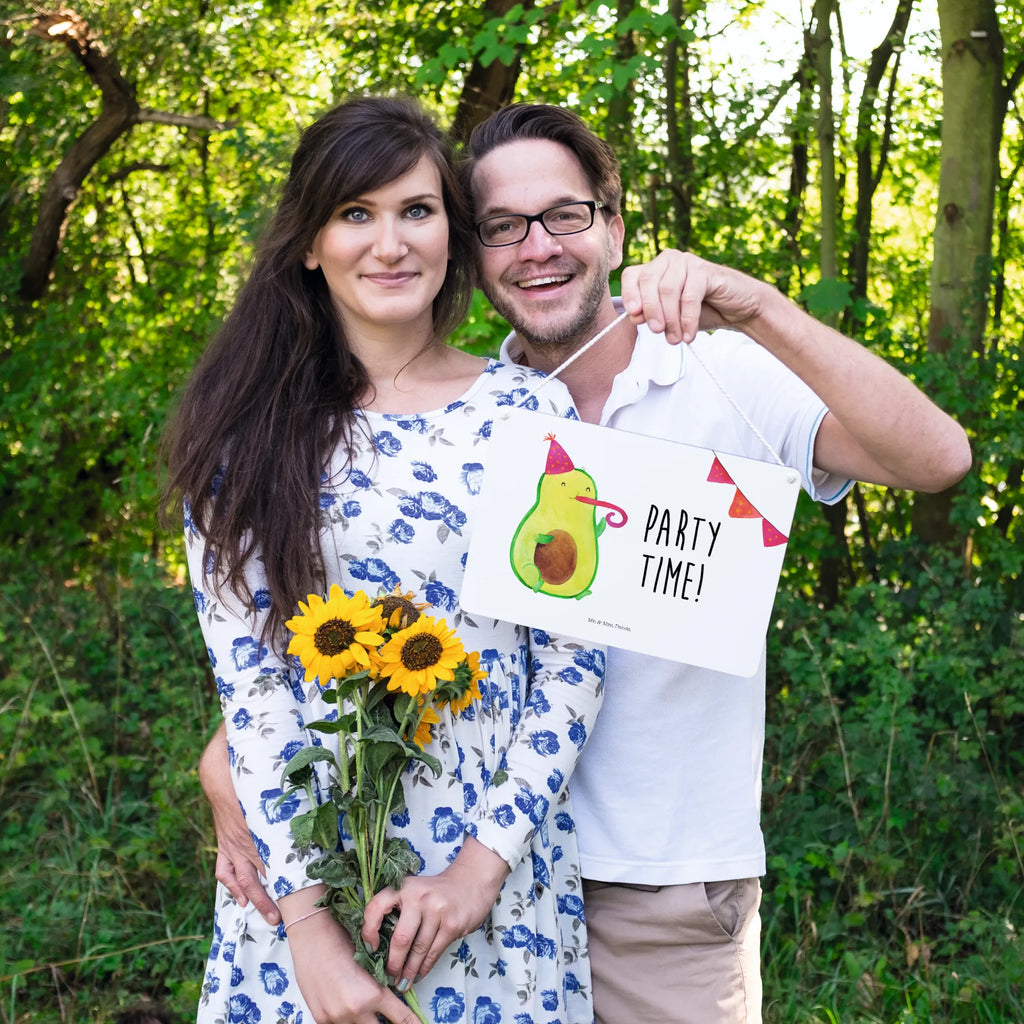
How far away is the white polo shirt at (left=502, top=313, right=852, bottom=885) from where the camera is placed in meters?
2.00

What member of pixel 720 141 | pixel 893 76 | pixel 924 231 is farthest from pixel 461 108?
pixel 924 231

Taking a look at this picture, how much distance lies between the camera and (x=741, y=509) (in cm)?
169

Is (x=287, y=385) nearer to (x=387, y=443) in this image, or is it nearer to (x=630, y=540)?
(x=387, y=443)

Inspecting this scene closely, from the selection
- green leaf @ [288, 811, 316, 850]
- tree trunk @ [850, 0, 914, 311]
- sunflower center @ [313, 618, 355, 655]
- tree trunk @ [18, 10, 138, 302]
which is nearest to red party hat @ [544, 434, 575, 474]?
sunflower center @ [313, 618, 355, 655]

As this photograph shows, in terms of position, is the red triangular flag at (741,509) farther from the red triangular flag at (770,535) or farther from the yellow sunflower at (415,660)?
the yellow sunflower at (415,660)

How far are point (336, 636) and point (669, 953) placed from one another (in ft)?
3.04

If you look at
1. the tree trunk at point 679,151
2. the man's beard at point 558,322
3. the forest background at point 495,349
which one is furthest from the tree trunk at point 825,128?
the man's beard at point 558,322

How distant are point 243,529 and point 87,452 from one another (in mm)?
5634

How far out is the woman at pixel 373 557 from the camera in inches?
70.2

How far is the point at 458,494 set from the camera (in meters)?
1.91

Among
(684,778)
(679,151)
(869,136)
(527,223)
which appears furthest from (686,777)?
(869,136)

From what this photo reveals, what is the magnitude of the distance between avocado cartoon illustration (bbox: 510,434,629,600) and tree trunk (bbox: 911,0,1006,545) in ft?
10.5

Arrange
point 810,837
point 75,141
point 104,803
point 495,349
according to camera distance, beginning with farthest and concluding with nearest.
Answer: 1. point 75,141
2. point 495,349
3. point 104,803
4. point 810,837

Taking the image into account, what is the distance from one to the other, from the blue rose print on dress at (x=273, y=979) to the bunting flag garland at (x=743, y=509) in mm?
1046
